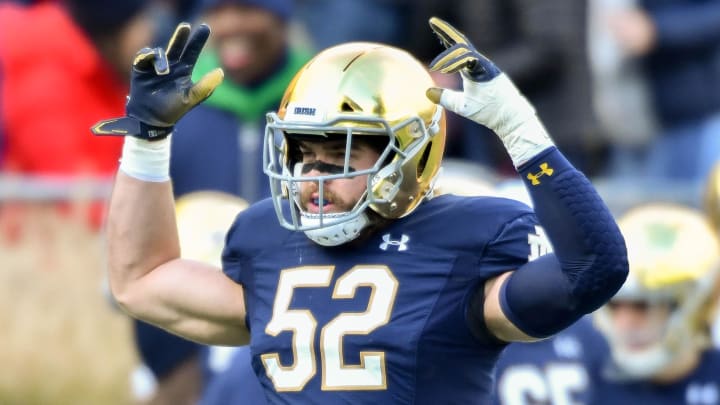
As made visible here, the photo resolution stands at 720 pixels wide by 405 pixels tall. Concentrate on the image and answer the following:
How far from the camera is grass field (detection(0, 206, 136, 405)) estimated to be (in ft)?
25.7

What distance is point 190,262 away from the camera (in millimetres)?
4617

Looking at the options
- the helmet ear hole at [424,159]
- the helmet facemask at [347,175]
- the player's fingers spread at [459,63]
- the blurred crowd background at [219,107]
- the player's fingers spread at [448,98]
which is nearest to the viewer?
the player's fingers spread at [459,63]

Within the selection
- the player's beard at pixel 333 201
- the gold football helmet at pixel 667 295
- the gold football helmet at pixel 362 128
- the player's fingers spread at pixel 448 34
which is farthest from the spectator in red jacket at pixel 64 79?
the player's fingers spread at pixel 448 34

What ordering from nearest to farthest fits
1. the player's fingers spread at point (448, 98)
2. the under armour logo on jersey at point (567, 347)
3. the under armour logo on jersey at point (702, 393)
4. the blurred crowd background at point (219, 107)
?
the player's fingers spread at point (448, 98)
the under armour logo on jersey at point (567, 347)
the under armour logo on jersey at point (702, 393)
the blurred crowd background at point (219, 107)

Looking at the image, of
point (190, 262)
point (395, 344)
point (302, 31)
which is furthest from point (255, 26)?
point (395, 344)

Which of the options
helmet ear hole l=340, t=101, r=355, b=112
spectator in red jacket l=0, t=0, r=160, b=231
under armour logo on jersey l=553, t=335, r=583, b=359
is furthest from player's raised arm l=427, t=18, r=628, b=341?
spectator in red jacket l=0, t=0, r=160, b=231

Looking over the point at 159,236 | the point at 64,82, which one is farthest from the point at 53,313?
the point at 159,236

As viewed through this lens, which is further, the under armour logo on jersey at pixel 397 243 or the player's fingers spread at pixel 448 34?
the under armour logo on jersey at pixel 397 243

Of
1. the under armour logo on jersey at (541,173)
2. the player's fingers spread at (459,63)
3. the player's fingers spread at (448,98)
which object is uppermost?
the player's fingers spread at (459,63)

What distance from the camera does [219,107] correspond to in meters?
7.68

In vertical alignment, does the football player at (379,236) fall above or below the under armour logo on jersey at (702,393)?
above

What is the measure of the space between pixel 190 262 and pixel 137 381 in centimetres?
319

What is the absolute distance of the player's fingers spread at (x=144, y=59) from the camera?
4.33m

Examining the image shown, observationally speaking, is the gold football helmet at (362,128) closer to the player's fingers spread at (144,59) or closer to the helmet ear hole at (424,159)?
the helmet ear hole at (424,159)
